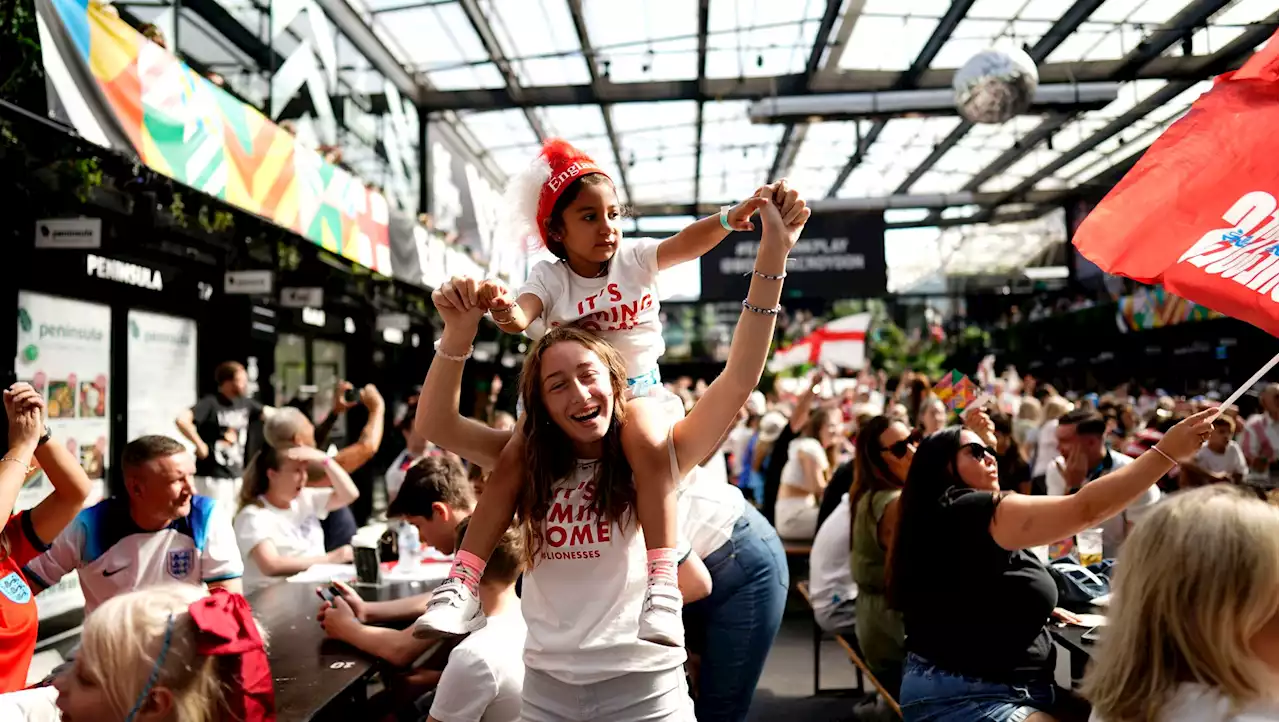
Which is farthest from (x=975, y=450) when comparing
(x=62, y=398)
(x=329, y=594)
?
(x=62, y=398)

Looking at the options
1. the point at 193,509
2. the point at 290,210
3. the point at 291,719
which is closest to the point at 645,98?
the point at 290,210

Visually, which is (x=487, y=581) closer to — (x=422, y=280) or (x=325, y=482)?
(x=325, y=482)

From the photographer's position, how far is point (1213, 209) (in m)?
2.63

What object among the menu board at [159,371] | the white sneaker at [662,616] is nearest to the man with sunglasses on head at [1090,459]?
the white sneaker at [662,616]

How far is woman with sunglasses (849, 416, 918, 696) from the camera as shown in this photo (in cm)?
413

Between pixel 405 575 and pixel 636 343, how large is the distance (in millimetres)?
2537

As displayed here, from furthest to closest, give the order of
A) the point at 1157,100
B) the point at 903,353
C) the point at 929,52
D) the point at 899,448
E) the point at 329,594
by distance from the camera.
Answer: the point at 903,353 < the point at 1157,100 < the point at 929,52 < the point at 899,448 < the point at 329,594

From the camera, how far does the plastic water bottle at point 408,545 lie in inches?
186

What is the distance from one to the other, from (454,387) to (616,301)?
0.57 metres

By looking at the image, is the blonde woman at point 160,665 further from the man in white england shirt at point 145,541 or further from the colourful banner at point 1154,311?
the colourful banner at point 1154,311

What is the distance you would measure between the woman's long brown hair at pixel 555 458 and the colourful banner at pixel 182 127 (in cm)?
376

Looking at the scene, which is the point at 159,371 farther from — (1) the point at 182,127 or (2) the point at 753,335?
(2) the point at 753,335

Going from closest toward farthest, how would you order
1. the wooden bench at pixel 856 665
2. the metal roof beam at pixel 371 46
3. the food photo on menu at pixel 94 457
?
the wooden bench at pixel 856 665
the food photo on menu at pixel 94 457
the metal roof beam at pixel 371 46

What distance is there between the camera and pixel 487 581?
2760 millimetres
